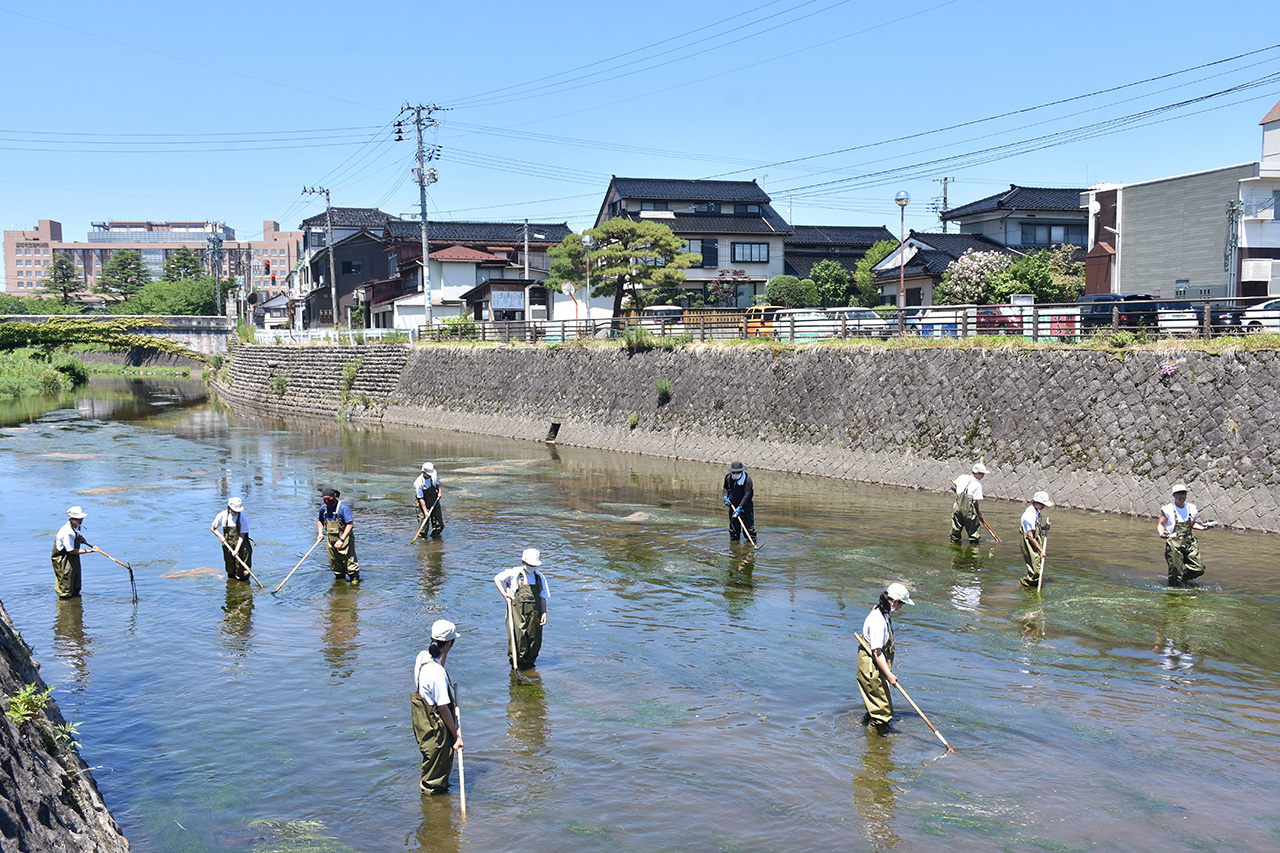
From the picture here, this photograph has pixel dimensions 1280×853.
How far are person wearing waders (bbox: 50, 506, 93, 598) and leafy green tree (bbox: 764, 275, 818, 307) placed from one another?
45.9 meters

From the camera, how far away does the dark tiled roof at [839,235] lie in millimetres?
70875

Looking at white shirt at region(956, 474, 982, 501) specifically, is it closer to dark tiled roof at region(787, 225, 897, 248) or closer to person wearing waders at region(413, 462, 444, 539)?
person wearing waders at region(413, 462, 444, 539)

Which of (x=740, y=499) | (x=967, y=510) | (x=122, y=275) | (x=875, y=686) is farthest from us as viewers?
(x=122, y=275)

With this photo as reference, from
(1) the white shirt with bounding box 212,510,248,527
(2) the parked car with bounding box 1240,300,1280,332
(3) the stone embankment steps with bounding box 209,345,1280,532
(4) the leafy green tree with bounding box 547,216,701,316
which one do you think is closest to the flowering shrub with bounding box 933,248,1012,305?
(4) the leafy green tree with bounding box 547,216,701,316

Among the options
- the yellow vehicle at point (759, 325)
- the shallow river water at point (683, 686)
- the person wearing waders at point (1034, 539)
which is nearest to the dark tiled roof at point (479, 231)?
the yellow vehicle at point (759, 325)

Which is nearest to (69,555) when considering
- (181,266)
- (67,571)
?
(67,571)

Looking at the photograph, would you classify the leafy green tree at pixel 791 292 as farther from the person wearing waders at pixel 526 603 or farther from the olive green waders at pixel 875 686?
the olive green waders at pixel 875 686

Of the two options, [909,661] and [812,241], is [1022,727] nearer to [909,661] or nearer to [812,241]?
[909,661]

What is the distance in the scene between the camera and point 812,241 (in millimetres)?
70625

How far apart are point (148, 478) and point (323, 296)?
5630cm

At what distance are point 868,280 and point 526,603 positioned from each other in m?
50.7

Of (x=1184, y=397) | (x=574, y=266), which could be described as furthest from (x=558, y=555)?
(x=574, y=266)

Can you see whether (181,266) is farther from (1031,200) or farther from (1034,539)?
(1034,539)

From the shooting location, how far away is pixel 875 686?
10531 mm
